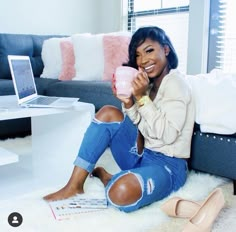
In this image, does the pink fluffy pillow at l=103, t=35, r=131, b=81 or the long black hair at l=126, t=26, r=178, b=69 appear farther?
the pink fluffy pillow at l=103, t=35, r=131, b=81

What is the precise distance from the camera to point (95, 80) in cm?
281

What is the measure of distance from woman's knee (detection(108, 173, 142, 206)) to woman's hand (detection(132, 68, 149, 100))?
12.5 inches

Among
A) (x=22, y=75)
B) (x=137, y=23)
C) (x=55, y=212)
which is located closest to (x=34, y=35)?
(x=137, y=23)

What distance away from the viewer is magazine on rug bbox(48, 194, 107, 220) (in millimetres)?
1377

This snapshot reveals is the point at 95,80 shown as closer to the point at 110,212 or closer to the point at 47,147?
the point at 47,147

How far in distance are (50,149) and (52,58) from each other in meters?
1.36

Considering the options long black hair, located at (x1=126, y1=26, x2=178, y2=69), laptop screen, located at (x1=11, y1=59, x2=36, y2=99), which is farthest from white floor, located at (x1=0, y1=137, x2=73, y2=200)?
long black hair, located at (x1=126, y1=26, x2=178, y2=69)

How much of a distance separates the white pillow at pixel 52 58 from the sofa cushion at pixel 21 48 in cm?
9

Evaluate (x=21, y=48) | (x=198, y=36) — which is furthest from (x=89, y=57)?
(x=198, y=36)

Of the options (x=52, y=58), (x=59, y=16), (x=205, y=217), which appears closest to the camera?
(x=205, y=217)

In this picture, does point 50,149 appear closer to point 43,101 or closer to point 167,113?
point 43,101

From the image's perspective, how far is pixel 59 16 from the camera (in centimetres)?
369

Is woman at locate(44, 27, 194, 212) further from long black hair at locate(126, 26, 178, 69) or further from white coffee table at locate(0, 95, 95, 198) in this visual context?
white coffee table at locate(0, 95, 95, 198)

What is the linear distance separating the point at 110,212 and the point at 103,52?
5.58 feet
